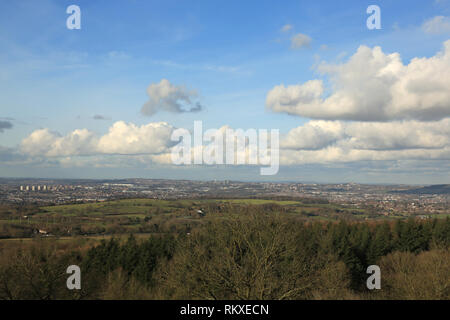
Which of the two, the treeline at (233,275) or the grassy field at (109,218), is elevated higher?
the treeline at (233,275)

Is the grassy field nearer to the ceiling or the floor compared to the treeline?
nearer to the floor

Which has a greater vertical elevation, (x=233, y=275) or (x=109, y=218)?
(x=233, y=275)

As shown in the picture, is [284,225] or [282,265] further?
[284,225]

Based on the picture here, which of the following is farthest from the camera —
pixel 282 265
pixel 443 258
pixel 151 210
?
pixel 151 210

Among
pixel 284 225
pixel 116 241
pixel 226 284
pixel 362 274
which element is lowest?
pixel 362 274

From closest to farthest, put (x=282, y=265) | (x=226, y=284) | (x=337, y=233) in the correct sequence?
(x=226, y=284) < (x=282, y=265) < (x=337, y=233)

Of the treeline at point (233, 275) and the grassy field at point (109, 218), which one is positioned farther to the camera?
the grassy field at point (109, 218)

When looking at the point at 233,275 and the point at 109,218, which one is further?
the point at 109,218

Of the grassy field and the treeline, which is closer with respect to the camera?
the treeline
